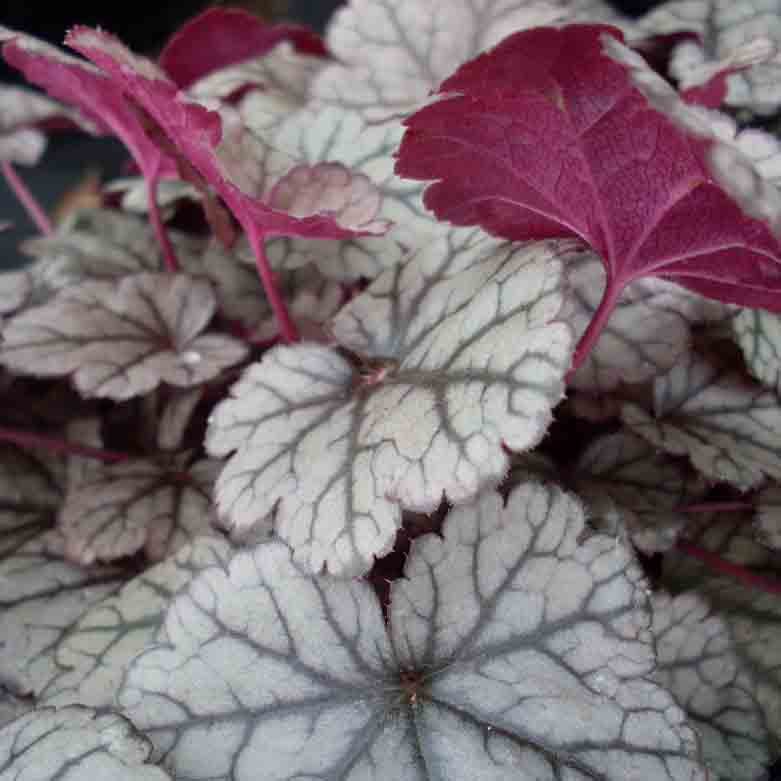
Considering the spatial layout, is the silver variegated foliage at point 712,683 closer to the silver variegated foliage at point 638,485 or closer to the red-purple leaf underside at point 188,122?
the silver variegated foliage at point 638,485

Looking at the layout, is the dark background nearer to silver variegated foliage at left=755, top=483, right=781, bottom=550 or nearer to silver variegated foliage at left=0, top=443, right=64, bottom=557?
silver variegated foliage at left=0, top=443, right=64, bottom=557

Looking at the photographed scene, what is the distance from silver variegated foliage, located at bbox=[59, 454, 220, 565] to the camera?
123 centimetres

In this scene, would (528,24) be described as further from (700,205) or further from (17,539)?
(17,539)

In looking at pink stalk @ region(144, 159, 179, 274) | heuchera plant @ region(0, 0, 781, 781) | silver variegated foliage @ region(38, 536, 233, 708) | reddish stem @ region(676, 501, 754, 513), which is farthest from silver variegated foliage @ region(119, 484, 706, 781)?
pink stalk @ region(144, 159, 179, 274)

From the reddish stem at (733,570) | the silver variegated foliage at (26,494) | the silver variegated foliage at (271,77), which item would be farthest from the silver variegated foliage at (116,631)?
the silver variegated foliage at (271,77)

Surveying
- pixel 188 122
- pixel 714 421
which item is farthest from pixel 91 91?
pixel 714 421

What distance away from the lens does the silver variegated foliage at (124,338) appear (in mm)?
1198

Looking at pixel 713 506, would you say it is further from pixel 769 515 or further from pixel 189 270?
pixel 189 270

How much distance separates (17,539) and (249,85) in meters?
0.85

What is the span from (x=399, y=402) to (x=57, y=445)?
70 cm

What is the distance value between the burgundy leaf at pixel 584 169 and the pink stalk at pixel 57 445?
0.73m

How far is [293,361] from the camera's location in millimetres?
1037

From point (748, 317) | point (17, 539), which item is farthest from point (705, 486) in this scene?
point (17, 539)

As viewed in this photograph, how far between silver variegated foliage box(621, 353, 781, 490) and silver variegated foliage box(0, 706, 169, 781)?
66 centimetres
